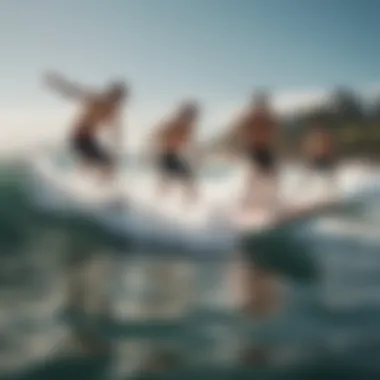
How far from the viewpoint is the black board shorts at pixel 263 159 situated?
5.12 ft

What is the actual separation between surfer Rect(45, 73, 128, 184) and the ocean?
0.11 metres

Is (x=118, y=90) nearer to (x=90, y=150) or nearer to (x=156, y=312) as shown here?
(x=90, y=150)

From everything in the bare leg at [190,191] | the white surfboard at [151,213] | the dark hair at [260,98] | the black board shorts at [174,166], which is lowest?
the white surfboard at [151,213]

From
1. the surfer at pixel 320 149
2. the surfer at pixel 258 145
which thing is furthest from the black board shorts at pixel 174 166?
the surfer at pixel 320 149

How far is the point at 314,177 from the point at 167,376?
18.9 inches

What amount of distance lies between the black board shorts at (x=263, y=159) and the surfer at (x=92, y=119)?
0.26 meters

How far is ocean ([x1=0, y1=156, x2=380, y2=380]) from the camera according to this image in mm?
Result: 1459

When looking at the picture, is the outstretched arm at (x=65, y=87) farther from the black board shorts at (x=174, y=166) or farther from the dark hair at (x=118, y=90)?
the black board shorts at (x=174, y=166)

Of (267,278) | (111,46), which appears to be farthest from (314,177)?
(111,46)

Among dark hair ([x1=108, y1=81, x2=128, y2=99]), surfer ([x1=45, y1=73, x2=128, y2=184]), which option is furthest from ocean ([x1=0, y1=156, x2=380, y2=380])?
dark hair ([x1=108, y1=81, x2=128, y2=99])

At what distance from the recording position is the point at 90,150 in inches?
59.8

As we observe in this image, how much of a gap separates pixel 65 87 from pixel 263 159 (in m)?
0.41

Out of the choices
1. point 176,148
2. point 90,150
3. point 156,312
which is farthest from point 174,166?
point 156,312

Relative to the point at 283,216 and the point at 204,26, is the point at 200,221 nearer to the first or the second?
the point at 283,216
